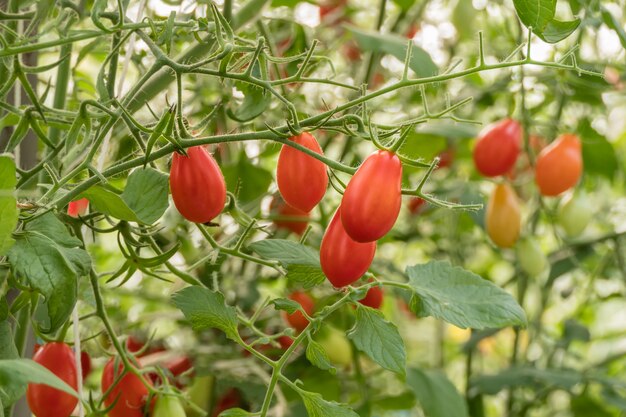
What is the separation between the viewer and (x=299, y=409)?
0.92 meters

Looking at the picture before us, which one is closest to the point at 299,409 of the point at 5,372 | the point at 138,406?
the point at 138,406

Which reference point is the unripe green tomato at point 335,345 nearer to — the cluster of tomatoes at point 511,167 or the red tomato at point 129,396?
the cluster of tomatoes at point 511,167

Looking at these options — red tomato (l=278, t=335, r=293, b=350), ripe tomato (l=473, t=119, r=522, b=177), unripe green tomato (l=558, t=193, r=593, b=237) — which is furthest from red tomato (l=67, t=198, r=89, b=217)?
unripe green tomato (l=558, t=193, r=593, b=237)

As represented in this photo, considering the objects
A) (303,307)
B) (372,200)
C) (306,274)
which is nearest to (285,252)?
(306,274)

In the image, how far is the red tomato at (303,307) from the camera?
84cm

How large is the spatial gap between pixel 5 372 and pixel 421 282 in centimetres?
28

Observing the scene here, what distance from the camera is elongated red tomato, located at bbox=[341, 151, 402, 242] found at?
463mm

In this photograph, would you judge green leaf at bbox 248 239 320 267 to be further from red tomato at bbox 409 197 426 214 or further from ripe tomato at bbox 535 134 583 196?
red tomato at bbox 409 197 426 214

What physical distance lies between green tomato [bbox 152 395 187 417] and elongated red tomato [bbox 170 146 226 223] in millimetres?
141

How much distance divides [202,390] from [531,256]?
14.5 inches

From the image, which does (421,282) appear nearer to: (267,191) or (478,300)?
(478,300)

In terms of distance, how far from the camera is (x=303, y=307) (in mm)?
886

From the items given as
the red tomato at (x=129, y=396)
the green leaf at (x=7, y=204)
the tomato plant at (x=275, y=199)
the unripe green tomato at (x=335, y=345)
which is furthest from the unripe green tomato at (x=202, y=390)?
the green leaf at (x=7, y=204)

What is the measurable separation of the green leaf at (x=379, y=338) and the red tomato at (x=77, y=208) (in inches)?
7.1
